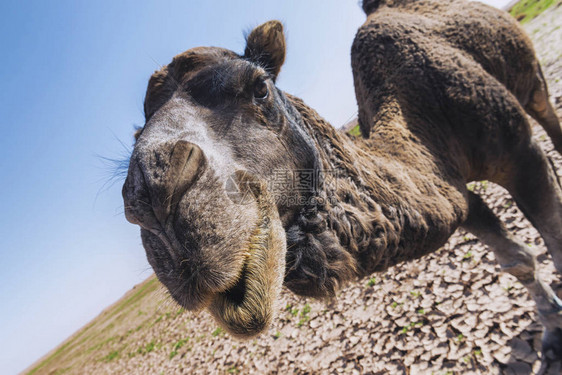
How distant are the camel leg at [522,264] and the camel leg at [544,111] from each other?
9.76ft

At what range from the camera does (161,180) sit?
129cm

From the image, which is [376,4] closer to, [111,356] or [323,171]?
[323,171]

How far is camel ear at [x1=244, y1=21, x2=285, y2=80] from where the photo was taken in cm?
231

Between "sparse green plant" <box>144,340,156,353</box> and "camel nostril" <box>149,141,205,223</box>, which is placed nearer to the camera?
"camel nostril" <box>149,141,205,223</box>

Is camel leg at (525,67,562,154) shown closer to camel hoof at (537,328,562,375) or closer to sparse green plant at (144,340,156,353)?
camel hoof at (537,328,562,375)

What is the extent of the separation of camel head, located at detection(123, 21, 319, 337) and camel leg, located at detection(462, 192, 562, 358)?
256 centimetres

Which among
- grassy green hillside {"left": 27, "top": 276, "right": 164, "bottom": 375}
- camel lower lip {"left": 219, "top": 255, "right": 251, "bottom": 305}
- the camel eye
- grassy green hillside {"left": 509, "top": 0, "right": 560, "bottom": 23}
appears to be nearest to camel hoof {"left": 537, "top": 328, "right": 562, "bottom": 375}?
camel lower lip {"left": 219, "top": 255, "right": 251, "bottom": 305}

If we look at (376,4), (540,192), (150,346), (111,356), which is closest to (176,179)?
(540,192)

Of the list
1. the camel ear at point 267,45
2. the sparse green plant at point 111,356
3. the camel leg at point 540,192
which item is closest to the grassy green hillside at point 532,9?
the camel leg at point 540,192

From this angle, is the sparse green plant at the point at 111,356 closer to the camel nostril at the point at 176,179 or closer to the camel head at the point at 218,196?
the camel head at the point at 218,196

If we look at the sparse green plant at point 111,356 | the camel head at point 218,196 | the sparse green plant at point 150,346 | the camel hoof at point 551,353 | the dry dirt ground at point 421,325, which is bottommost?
the camel hoof at point 551,353

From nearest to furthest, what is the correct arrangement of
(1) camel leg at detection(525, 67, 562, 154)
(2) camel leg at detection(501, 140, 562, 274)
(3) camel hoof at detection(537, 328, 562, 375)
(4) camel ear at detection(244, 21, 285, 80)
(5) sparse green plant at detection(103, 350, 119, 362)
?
(4) camel ear at detection(244, 21, 285, 80)
(3) camel hoof at detection(537, 328, 562, 375)
(2) camel leg at detection(501, 140, 562, 274)
(1) camel leg at detection(525, 67, 562, 154)
(5) sparse green plant at detection(103, 350, 119, 362)

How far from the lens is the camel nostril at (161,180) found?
4.21ft

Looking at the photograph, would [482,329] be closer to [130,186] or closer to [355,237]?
[355,237]
